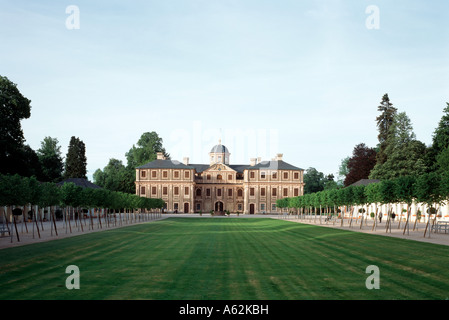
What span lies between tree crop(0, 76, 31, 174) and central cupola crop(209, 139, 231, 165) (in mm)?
67446

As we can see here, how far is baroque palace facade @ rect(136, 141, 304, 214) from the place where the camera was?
102 m

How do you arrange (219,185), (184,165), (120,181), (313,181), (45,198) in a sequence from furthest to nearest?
1. (313,181)
2. (219,185)
3. (120,181)
4. (184,165)
5. (45,198)

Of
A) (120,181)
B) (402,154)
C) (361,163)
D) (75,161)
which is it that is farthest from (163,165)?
(402,154)

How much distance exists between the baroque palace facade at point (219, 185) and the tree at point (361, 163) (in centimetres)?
1372

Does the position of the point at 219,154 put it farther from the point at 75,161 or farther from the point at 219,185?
the point at 75,161

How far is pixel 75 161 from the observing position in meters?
89.6

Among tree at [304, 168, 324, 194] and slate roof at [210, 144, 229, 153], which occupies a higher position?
slate roof at [210, 144, 229, 153]

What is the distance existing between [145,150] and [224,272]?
104 meters

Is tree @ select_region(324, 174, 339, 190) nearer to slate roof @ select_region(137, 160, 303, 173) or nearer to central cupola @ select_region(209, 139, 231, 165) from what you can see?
slate roof @ select_region(137, 160, 303, 173)

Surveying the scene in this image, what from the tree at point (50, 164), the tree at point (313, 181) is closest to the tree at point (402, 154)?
the tree at point (313, 181)

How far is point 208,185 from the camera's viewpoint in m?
108

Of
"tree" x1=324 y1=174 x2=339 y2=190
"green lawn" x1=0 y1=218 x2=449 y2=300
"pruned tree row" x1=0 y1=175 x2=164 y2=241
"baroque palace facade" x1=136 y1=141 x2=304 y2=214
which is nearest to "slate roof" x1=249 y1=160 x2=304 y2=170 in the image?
"baroque palace facade" x1=136 y1=141 x2=304 y2=214

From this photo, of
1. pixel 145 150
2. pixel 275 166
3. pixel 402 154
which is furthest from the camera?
pixel 145 150
